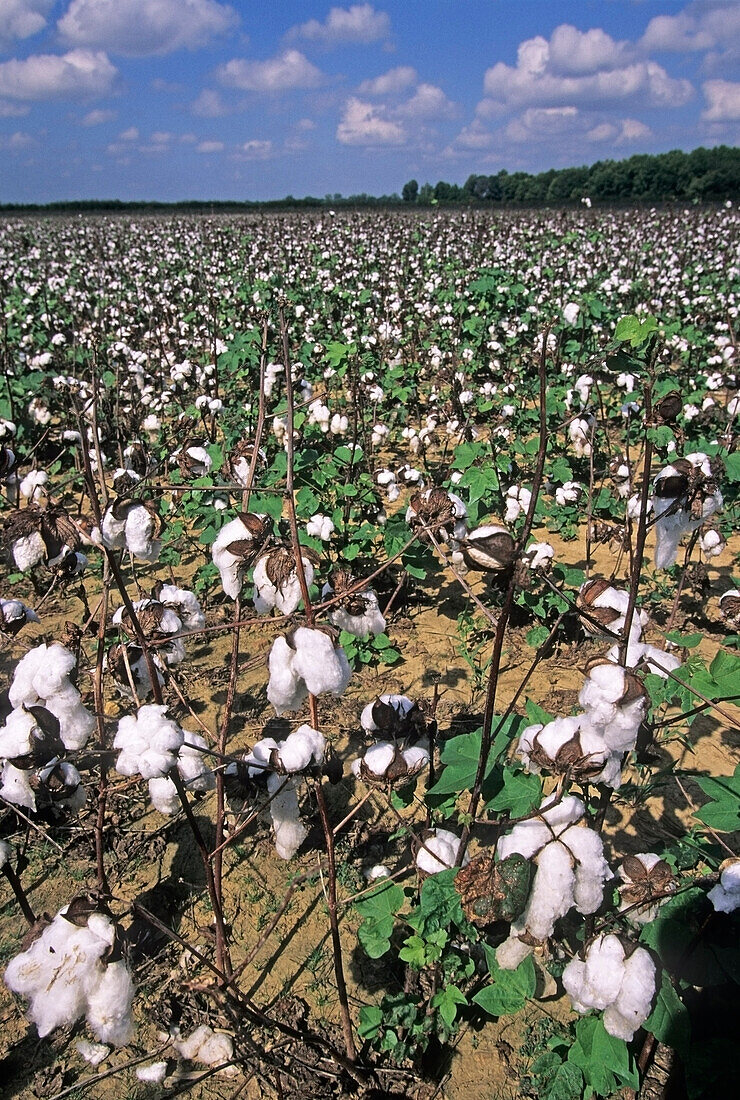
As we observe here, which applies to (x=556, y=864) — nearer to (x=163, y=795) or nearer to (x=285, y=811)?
(x=285, y=811)

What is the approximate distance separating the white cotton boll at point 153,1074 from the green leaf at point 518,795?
1.37m

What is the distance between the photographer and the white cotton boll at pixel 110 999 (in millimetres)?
1320

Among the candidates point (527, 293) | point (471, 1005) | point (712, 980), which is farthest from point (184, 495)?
point (527, 293)

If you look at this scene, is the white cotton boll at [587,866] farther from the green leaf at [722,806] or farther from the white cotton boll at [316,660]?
the white cotton boll at [316,660]

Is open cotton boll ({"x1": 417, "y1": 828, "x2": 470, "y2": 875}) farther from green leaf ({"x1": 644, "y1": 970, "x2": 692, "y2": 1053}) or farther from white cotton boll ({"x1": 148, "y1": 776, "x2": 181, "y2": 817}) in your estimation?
white cotton boll ({"x1": 148, "y1": 776, "x2": 181, "y2": 817})

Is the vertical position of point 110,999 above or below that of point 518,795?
below

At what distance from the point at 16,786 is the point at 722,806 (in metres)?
1.66

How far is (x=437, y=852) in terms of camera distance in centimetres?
189

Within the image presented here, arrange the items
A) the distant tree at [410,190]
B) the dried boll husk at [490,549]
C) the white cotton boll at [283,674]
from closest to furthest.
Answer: the dried boll husk at [490,549] < the white cotton boll at [283,674] < the distant tree at [410,190]

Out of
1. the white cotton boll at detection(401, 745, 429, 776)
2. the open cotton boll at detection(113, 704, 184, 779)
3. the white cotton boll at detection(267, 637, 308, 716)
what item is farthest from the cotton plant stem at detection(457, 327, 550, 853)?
the open cotton boll at detection(113, 704, 184, 779)

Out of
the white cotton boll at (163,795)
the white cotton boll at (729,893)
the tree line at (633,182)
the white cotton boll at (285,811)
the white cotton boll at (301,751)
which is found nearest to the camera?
the white cotton boll at (729,893)

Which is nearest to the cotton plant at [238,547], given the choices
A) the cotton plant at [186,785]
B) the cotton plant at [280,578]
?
the cotton plant at [280,578]

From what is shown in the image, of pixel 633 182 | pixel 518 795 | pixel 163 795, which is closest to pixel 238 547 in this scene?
pixel 518 795

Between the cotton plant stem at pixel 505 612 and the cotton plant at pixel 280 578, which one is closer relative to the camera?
the cotton plant stem at pixel 505 612
